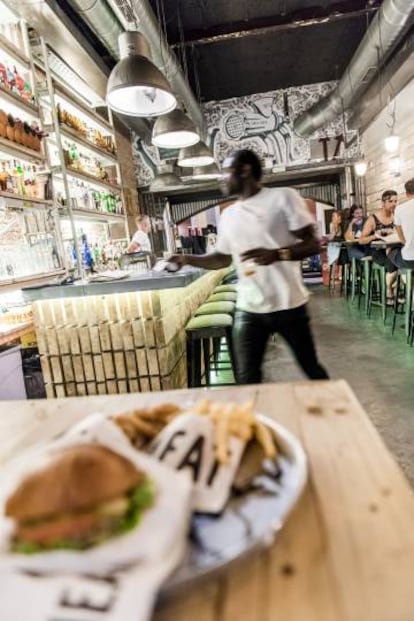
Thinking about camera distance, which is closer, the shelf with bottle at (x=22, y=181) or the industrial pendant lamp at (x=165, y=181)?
the shelf with bottle at (x=22, y=181)

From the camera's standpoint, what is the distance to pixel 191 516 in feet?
2.01

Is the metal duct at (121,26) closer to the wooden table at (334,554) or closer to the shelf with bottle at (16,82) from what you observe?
the shelf with bottle at (16,82)

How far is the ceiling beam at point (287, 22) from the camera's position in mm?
6449

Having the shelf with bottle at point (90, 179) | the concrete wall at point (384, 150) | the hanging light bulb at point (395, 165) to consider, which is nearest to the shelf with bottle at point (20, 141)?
the shelf with bottle at point (90, 179)

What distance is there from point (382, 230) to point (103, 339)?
4.77 metres

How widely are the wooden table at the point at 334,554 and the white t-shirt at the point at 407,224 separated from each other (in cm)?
387

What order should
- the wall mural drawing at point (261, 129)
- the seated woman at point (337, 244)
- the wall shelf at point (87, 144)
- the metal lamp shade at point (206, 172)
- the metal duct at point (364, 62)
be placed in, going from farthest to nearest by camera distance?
1. the wall mural drawing at point (261, 129)
2. the metal lamp shade at point (206, 172)
3. the seated woman at point (337, 244)
4. the wall shelf at point (87, 144)
5. the metal duct at point (364, 62)

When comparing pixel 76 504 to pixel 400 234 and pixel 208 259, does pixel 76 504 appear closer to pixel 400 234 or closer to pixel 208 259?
pixel 208 259

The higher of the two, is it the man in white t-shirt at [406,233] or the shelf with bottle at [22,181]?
the shelf with bottle at [22,181]

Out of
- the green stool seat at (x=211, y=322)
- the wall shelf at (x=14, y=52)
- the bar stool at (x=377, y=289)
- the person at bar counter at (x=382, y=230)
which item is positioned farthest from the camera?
the bar stool at (x=377, y=289)

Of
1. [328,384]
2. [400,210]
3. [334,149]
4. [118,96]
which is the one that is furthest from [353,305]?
[328,384]

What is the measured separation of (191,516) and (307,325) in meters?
1.79

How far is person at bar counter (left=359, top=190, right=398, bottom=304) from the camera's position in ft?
18.5

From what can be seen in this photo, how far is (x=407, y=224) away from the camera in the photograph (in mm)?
4492
